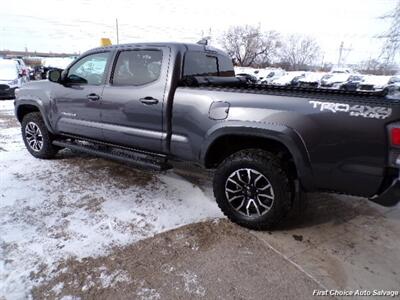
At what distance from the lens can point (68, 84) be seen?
4805 mm

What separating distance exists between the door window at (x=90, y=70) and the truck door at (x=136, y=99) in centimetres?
24

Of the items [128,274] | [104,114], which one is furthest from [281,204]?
[104,114]

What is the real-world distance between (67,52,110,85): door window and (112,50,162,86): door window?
0.26 meters

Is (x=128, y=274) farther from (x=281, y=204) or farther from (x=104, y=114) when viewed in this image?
(x=104, y=114)

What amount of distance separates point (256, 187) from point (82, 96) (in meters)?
2.69

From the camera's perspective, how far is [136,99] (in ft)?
13.0

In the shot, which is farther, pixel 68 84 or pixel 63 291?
pixel 68 84

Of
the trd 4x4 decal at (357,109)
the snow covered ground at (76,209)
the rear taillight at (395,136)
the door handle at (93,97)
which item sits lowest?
the snow covered ground at (76,209)

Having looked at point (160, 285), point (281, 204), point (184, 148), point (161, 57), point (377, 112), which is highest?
point (161, 57)

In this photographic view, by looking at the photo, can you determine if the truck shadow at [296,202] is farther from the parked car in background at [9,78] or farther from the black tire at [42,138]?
the parked car in background at [9,78]

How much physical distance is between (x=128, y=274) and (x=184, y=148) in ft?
4.90

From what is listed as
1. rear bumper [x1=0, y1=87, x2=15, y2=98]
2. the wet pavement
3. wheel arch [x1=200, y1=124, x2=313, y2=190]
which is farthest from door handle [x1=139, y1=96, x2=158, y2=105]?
rear bumper [x1=0, y1=87, x2=15, y2=98]

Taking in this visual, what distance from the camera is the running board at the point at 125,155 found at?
395 centimetres

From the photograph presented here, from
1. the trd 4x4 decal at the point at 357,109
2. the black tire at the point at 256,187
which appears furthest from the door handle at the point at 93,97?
the trd 4x4 decal at the point at 357,109
